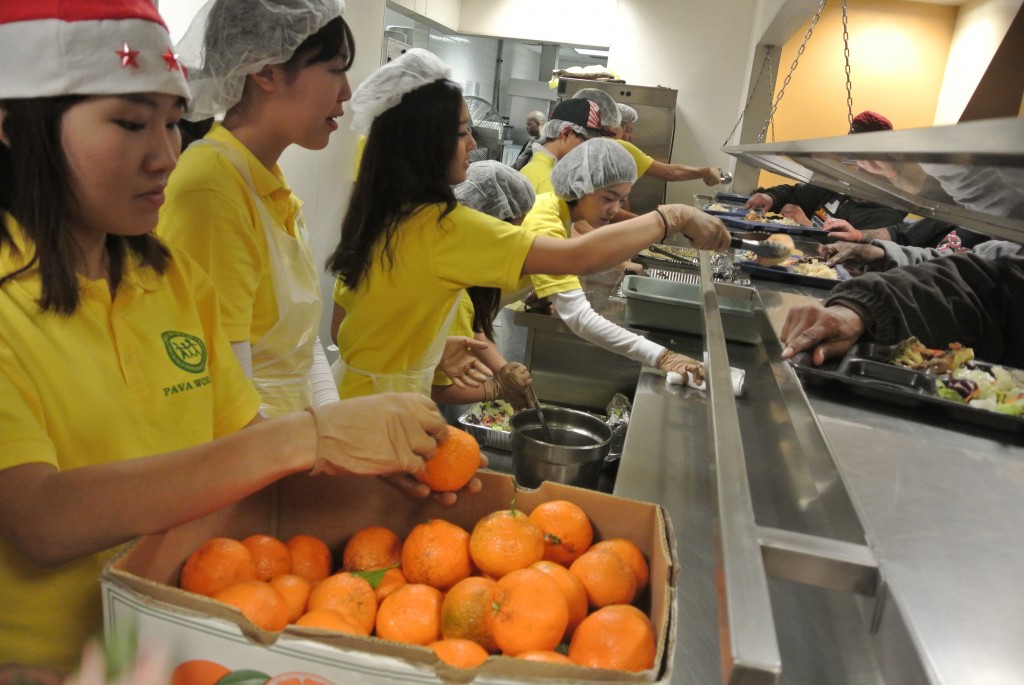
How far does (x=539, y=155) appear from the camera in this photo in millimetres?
4656

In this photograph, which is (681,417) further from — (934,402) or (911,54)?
(911,54)

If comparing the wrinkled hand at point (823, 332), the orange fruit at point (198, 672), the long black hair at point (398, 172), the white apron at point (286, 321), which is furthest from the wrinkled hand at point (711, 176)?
the orange fruit at point (198, 672)

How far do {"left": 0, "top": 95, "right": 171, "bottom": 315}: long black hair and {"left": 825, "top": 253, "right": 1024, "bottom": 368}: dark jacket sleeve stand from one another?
5.63 feet

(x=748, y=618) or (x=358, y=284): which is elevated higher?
(x=748, y=618)

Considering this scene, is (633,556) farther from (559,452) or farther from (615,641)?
(559,452)

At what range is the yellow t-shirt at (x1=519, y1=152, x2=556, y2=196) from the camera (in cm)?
443

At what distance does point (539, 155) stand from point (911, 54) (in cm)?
516

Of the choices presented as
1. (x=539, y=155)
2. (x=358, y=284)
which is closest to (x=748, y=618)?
(x=358, y=284)

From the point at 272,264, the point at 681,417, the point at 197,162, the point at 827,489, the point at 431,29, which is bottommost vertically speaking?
the point at 681,417

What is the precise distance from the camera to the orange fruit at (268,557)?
0.88m

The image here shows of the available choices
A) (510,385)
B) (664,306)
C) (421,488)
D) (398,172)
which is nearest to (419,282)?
(398,172)

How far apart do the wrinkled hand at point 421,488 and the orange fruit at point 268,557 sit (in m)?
0.18

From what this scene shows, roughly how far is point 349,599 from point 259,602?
0.38 feet

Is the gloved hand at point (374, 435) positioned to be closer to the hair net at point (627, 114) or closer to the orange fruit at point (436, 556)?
the orange fruit at point (436, 556)
